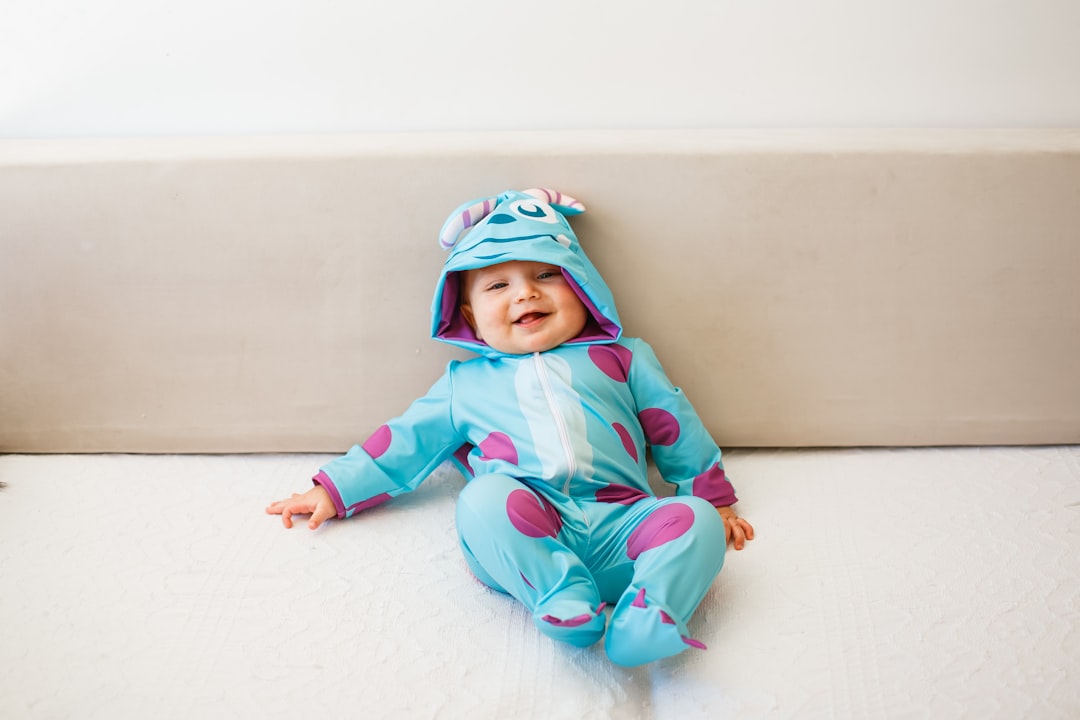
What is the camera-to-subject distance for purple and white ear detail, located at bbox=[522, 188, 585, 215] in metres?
1.34

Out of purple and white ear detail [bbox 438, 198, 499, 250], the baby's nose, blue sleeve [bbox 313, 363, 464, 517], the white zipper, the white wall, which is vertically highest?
the white wall

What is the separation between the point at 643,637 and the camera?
1018 millimetres

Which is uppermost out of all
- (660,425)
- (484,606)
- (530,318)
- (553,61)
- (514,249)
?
(553,61)

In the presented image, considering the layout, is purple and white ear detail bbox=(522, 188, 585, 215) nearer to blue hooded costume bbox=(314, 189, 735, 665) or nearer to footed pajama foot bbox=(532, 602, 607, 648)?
blue hooded costume bbox=(314, 189, 735, 665)

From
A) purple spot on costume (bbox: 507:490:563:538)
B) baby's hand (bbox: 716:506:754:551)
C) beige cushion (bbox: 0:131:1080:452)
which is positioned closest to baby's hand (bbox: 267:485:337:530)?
beige cushion (bbox: 0:131:1080:452)

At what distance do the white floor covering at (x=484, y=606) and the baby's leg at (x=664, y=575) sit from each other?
48 mm

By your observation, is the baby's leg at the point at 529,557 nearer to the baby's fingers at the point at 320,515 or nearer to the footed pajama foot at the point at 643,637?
the footed pajama foot at the point at 643,637

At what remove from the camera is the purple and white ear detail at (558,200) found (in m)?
1.34

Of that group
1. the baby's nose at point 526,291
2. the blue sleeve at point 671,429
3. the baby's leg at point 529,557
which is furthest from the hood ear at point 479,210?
the baby's leg at point 529,557

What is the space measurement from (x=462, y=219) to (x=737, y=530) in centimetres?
56

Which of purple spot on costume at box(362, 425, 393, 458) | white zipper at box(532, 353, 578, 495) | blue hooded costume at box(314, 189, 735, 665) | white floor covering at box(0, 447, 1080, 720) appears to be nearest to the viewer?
white floor covering at box(0, 447, 1080, 720)

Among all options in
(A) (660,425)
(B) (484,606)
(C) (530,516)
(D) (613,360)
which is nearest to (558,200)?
A: (D) (613,360)

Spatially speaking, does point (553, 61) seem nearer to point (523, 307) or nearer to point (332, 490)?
point (523, 307)

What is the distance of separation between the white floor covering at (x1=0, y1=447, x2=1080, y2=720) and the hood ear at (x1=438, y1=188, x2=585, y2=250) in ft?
1.22
